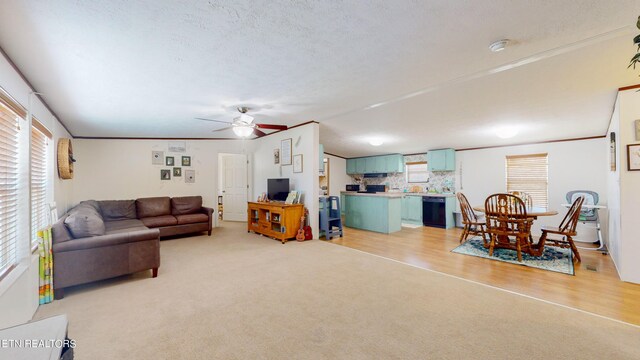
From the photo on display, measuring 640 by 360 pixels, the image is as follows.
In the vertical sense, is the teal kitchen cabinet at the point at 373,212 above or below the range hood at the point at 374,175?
below

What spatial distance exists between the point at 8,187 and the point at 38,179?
1509mm

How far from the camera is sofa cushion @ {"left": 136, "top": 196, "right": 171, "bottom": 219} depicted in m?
5.41

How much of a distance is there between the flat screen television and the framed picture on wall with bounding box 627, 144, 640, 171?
16.4 ft

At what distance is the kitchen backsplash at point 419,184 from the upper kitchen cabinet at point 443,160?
365 mm

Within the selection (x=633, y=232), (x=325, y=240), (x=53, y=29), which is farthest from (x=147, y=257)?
(x=633, y=232)

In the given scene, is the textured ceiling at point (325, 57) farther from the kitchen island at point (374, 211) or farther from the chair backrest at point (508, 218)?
the kitchen island at point (374, 211)

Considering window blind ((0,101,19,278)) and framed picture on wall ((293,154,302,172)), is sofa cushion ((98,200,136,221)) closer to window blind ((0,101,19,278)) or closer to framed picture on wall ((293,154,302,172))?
window blind ((0,101,19,278))

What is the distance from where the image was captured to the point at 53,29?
1.78 meters

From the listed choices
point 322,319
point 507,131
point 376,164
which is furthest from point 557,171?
point 322,319

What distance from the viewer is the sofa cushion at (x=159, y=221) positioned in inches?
196

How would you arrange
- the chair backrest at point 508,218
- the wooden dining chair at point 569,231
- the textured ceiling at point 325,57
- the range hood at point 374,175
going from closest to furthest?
the textured ceiling at point 325,57 → the wooden dining chair at point 569,231 → the chair backrest at point 508,218 → the range hood at point 374,175

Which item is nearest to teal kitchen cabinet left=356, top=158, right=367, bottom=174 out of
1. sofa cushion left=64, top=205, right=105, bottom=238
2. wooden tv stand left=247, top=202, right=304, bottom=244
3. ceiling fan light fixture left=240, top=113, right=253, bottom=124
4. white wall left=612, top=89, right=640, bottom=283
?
wooden tv stand left=247, top=202, right=304, bottom=244

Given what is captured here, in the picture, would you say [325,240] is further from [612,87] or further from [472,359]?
[612,87]

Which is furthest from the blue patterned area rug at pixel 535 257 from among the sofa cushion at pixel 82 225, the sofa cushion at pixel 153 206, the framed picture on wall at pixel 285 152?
the sofa cushion at pixel 153 206
